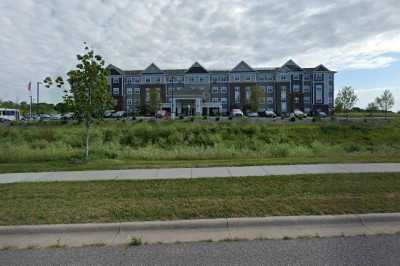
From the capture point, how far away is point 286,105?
83.8 meters

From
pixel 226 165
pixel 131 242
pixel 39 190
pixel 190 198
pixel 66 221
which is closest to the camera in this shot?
pixel 131 242

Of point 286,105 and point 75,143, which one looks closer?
point 75,143

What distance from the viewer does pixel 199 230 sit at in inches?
198

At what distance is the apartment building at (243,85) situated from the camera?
270 ft

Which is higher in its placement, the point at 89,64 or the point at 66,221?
the point at 89,64

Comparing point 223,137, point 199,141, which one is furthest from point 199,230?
point 223,137

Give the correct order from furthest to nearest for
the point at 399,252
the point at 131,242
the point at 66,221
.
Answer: the point at 66,221 → the point at 131,242 → the point at 399,252

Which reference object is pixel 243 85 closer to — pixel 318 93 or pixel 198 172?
pixel 318 93

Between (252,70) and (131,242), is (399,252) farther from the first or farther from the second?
(252,70)

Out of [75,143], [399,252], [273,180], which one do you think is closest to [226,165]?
[273,180]

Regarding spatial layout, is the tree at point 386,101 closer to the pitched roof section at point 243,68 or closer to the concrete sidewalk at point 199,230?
the pitched roof section at point 243,68

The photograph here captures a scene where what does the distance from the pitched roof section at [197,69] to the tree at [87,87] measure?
235 ft

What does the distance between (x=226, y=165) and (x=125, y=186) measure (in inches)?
157


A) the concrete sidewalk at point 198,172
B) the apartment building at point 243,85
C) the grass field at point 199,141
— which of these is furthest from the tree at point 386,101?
the concrete sidewalk at point 198,172
